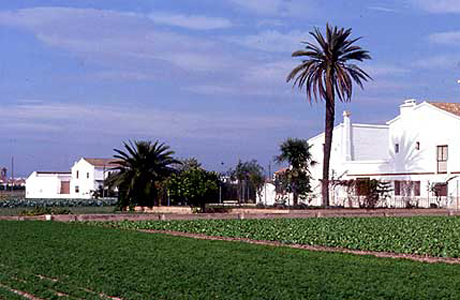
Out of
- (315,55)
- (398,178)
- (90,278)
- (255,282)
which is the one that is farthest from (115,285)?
(398,178)

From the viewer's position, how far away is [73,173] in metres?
105

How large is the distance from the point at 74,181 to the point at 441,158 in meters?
59.5

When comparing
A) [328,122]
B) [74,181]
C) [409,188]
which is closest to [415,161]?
[409,188]

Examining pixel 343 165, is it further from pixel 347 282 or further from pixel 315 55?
pixel 347 282

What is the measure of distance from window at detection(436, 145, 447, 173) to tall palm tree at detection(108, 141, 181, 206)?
18529 mm

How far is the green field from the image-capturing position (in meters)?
13.4

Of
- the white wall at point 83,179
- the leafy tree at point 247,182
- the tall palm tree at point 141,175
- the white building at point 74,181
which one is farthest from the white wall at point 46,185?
the tall palm tree at point 141,175

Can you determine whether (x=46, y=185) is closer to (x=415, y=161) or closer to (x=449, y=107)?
(x=415, y=161)

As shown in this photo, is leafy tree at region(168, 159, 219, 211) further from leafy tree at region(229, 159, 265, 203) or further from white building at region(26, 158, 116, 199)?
white building at region(26, 158, 116, 199)

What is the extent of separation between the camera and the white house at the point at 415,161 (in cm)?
5359

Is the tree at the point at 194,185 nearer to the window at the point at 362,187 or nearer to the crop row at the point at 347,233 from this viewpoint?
the window at the point at 362,187

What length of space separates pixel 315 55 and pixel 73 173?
59887 millimetres

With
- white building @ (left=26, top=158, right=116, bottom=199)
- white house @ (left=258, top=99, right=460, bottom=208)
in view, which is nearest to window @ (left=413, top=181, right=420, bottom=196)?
white house @ (left=258, top=99, right=460, bottom=208)

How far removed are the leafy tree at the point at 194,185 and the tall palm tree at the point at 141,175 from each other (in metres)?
3.33
